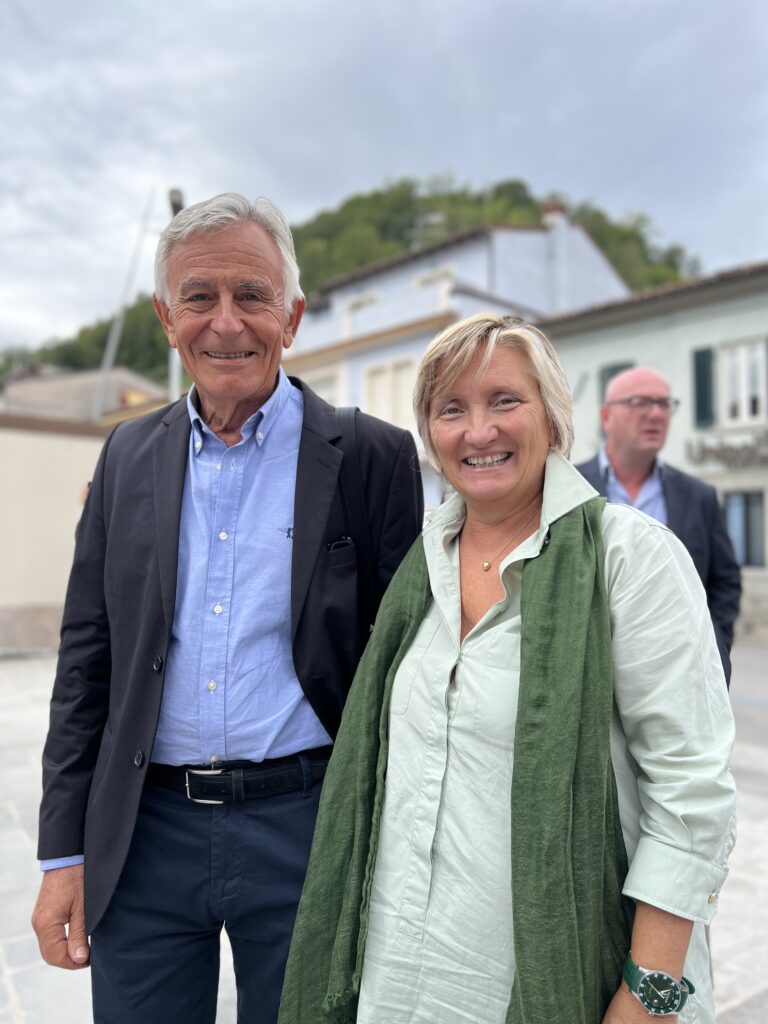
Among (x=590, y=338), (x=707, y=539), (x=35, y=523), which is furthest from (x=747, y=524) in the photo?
(x=707, y=539)

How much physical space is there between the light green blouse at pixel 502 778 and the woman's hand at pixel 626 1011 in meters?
0.10

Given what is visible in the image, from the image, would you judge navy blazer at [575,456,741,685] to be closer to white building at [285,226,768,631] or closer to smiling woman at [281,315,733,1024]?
smiling woman at [281,315,733,1024]

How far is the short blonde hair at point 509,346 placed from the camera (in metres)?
1.54

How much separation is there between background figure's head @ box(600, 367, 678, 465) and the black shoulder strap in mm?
1953

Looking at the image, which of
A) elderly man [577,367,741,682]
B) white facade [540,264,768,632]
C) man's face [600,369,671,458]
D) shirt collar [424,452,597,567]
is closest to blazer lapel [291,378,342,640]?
shirt collar [424,452,597,567]

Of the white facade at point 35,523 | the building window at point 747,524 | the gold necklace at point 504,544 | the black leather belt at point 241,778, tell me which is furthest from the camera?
the building window at point 747,524

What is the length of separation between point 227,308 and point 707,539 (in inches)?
92.3

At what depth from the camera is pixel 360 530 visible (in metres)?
1.83

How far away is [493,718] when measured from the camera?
1.39m

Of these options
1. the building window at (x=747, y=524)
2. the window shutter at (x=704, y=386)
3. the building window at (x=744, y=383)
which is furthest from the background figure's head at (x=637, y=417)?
the window shutter at (x=704, y=386)

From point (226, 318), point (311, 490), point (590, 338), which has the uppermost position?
point (590, 338)

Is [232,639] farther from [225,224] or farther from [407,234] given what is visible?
[407,234]

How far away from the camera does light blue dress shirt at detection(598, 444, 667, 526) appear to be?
3469 mm

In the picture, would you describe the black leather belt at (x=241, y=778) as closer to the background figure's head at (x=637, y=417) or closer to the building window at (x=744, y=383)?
the background figure's head at (x=637, y=417)
